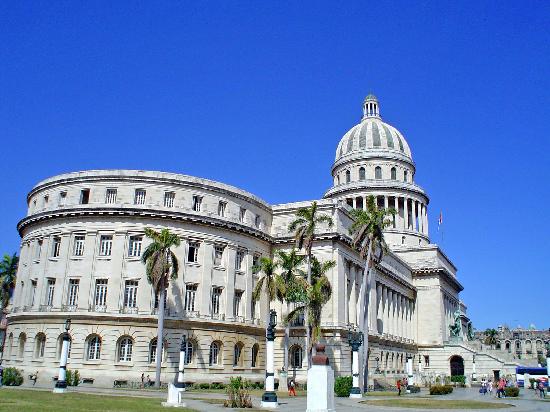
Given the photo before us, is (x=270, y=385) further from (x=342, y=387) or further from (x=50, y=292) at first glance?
(x=50, y=292)

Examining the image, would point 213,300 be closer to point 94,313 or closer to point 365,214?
point 94,313

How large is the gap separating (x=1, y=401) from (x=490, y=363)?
244 feet

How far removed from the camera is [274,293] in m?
54.4

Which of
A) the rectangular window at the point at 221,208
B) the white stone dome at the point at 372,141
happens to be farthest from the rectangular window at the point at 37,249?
the white stone dome at the point at 372,141

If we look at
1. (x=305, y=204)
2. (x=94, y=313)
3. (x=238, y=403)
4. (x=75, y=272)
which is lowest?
(x=238, y=403)

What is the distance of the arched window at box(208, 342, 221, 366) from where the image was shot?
189ft

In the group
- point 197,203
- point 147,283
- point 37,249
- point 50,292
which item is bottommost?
point 50,292

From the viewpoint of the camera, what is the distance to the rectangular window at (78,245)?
185 ft

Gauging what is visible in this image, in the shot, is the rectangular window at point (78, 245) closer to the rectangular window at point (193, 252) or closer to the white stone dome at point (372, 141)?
the rectangular window at point (193, 252)

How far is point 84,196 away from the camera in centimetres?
5881

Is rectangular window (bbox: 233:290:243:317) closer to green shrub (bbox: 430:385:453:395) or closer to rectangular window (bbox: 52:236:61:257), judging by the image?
rectangular window (bbox: 52:236:61:257)

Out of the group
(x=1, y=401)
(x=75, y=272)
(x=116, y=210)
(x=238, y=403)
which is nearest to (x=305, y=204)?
(x=116, y=210)

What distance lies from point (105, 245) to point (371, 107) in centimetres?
7658

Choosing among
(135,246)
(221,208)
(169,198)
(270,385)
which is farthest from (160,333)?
(270,385)
